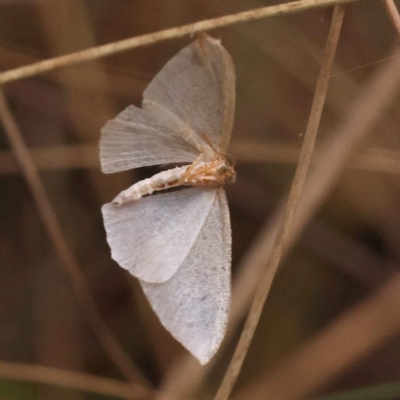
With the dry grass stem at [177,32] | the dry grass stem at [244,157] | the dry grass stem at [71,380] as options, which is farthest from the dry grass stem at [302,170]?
the dry grass stem at [71,380]

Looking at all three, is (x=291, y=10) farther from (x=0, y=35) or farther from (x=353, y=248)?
(x=353, y=248)

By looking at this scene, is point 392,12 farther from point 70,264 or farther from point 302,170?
point 70,264

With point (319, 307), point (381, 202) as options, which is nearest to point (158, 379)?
point (319, 307)

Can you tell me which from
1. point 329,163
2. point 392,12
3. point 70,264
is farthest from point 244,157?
point 392,12

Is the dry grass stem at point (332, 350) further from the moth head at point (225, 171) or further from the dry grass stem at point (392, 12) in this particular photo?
the dry grass stem at point (392, 12)

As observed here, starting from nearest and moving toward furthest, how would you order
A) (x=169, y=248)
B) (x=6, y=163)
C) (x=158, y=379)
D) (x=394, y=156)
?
(x=169, y=248)
(x=394, y=156)
(x=6, y=163)
(x=158, y=379)

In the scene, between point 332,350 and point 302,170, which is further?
point 332,350

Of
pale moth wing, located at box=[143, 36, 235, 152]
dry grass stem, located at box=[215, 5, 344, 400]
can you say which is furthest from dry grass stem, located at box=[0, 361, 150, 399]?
pale moth wing, located at box=[143, 36, 235, 152]
